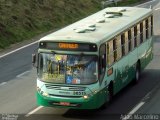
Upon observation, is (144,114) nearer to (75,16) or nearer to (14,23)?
(14,23)

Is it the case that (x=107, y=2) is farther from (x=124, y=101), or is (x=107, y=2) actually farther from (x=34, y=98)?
(x=124, y=101)

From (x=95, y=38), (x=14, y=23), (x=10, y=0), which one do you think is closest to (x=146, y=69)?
(x=95, y=38)

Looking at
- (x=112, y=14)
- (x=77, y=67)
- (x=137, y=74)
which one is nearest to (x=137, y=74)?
(x=137, y=74)

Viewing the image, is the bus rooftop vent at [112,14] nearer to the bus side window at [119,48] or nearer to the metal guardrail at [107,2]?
the bus side window at [119,48]

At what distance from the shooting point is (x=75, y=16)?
4200 cm

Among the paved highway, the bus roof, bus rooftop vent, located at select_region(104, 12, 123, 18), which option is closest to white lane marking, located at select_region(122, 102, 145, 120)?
the paved highway

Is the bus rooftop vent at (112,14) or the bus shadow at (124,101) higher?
the bus rooftop vent at (112,14)

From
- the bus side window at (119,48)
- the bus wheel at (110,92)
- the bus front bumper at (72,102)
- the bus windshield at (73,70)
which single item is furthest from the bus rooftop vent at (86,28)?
the bus front bumper at (72,102)

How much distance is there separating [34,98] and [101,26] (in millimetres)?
3681

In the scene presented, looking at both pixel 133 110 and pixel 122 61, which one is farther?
pixel 122 61

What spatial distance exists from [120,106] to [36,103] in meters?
3.02

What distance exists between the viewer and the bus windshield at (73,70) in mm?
18984

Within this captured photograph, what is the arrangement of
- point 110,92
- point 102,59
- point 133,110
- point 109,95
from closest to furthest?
point 102,59 < point 133,110 < point 109,95 < point 110,92

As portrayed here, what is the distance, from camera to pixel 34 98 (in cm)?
2209
